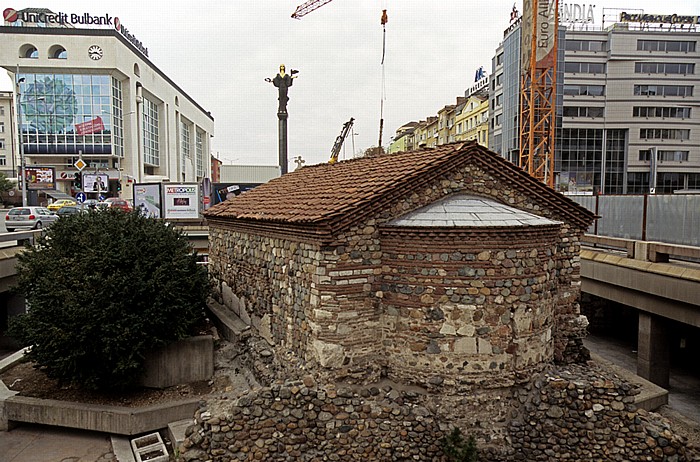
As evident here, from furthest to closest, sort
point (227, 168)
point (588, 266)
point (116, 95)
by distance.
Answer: point (116, 95) < point (227, 168) < point (588, 266)

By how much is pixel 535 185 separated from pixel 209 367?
799 cm

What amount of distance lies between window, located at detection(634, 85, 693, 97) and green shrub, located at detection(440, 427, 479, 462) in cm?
5331

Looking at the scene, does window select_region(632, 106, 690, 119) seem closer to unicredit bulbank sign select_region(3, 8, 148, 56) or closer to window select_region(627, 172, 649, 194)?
window select_region(627, 172, 649, 194)

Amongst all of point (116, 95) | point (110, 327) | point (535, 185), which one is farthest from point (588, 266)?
point (116, 95)

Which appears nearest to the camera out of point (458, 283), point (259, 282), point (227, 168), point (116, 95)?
point (458, 283)

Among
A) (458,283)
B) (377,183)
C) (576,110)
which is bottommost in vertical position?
(458,283)

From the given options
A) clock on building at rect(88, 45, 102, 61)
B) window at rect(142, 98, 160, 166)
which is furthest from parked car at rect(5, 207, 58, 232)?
window at rect(142, 98, 160, 166)

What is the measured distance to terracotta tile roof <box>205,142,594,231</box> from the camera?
A: 854 cm

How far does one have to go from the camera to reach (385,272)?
8695 mm

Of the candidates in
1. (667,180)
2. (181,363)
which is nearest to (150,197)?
(181,363)

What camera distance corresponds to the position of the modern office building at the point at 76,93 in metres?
52.7

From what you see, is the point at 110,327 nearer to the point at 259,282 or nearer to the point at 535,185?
the point at 259,282

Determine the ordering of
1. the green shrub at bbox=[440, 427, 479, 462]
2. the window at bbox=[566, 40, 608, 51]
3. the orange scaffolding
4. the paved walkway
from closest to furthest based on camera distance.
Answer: the green shrub at bbox=[440, 427, 479, 462] → the paved walkway → the orange scaffolding → the window at bbox=[566, 40, 608, 51]

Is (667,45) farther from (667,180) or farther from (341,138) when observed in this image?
(341,138)
